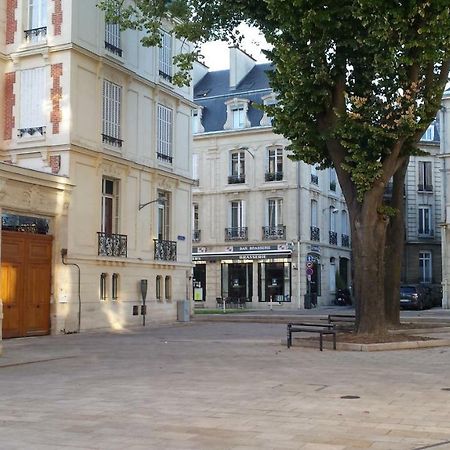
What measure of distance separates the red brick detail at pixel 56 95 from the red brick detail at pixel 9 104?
1538 millimetres

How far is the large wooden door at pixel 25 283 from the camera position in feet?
65.4

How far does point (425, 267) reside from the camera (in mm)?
50812

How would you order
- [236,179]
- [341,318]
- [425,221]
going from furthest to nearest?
[425,221] < [236,179] < [341,318]

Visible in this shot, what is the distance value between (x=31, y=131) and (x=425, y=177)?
3466 cm

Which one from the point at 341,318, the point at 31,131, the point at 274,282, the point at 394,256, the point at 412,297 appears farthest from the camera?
the point at 274,282

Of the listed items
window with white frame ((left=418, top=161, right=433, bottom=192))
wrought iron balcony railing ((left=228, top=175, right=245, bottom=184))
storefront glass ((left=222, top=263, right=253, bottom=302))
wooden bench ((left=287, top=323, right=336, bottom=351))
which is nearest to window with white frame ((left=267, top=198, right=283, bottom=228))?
wrought iron balcony railing ((left=228, top=175, right=245, bottom=184))

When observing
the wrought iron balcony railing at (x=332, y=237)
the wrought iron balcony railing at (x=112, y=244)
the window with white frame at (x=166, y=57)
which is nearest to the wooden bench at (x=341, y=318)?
the wrought iron balcony railing at (x=112, y=244)

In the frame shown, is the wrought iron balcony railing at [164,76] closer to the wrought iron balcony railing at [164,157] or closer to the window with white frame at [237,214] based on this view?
the wrought iron balcony railing at [164,157]

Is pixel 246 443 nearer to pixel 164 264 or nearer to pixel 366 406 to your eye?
pixel 366 406

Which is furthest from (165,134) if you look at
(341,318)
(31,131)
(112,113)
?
(341,318)

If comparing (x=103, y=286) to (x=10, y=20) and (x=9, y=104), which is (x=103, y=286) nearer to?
(x=9, y=104)

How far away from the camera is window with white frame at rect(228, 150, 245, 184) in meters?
45.0

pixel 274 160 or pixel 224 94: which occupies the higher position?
pixel 224 94

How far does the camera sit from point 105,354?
1568cm
